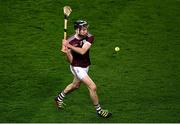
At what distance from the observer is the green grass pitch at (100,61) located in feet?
42.3

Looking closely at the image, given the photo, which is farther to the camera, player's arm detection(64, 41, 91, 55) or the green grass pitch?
the green grass pitch

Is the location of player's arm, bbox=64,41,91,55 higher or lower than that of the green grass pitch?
higher

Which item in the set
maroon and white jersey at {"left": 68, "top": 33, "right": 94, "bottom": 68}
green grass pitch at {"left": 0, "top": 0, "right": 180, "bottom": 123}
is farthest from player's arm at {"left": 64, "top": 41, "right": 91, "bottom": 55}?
green grass pitch at {"left": 0, "top": 0, "right": 180, "bottom": 123}

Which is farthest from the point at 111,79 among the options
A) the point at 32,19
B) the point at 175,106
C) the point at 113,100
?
the point at 32,19

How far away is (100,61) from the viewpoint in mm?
15578

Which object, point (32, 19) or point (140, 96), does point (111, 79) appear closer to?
point (140, 96)

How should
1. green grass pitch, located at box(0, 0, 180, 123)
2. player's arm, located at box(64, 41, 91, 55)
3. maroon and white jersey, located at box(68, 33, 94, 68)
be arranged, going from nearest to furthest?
player's arm, located at box(64, 41, 91, 55) → maroon and white jersey, located at box(68, 33, 94, 68) → green grass pitch, located at box(0, 0, 180, 123)

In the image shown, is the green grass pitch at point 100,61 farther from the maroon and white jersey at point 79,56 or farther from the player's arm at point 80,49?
the player's arm at point 80,49

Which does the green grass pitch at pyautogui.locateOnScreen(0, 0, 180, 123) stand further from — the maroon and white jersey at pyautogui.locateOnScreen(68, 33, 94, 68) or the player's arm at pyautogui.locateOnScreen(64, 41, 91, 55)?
the player's arm at pyautogui.locateOnScreen(64, 41, 91, 55)

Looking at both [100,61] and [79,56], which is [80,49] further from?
[100,61]

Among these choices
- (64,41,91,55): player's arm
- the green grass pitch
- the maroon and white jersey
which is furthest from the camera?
the green grass pitch

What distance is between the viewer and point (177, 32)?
17312mm

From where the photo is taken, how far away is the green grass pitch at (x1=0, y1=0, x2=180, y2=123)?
42.3 ft

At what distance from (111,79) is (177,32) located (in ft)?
12.7
